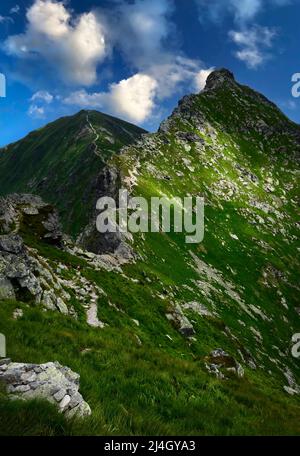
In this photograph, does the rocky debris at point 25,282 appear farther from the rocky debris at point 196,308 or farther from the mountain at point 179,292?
the rocky debris at point 196,308

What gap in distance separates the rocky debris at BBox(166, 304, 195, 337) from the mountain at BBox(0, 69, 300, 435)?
6.5 inches

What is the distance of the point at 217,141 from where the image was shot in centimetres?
14412

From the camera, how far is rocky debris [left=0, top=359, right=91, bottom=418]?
907 centimetres

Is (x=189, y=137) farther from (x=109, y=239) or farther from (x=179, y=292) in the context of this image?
(x=179, y=292)

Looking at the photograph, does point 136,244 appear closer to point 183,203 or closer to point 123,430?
point 183,203

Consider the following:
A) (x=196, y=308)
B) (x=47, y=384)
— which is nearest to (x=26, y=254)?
(x=47, y=384)

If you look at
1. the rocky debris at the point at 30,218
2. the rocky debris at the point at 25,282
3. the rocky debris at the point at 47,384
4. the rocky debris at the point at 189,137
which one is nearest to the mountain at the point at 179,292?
the rocky debris at the point at 25,282

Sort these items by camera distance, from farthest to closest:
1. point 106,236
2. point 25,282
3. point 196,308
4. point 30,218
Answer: point 106,236 < point 196,308 < point 30,218 < point 25,282

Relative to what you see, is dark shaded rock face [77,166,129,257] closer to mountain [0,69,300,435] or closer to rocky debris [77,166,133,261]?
rocky debris [77,166,133,261]

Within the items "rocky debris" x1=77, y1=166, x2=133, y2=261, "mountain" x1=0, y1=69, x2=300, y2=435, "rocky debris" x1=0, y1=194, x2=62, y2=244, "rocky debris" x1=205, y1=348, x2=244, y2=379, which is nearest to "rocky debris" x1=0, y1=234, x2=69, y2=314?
"mountain" x1=0, y1=69, x2=300, y2=435

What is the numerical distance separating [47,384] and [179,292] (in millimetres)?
49438

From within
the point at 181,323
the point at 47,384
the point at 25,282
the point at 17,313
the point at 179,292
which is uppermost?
the point at 25,282

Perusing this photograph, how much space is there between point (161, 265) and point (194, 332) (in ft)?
79.2

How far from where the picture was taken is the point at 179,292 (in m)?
58.4
